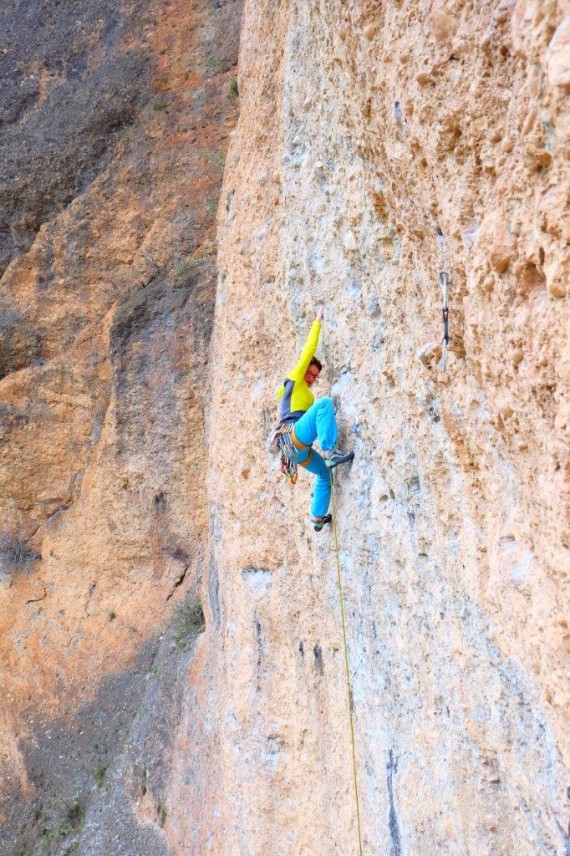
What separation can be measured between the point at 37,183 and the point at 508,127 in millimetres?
8437

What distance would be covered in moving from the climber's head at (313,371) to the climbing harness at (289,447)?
1.08 feet

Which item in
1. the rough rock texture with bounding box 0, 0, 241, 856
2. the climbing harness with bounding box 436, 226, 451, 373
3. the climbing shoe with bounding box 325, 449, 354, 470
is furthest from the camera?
the rough rock texture with bounding box 0, 0, 241, 856

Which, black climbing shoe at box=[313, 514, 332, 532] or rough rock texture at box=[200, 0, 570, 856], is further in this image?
black climbing shoe at box=[313, 514, 332, 532]

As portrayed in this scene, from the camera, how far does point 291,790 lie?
21.8ft

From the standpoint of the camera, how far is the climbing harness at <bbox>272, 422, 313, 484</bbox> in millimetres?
5477

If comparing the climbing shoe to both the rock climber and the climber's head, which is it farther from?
the climber's head

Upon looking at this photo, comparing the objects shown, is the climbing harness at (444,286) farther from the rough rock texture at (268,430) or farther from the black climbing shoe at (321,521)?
the black climbing shoe at (321,521)

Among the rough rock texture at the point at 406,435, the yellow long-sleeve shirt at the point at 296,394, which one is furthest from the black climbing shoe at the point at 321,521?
the yellow long-sleeve shirt at the point at 296,394

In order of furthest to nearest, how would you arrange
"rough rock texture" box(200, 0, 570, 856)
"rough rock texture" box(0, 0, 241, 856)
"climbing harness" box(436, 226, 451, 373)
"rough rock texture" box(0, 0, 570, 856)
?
1. "rough rock texture" box(0, 0, 241, 856)
2. "climbing harness" box(436, 226, 451, 373)
3. "rough rock texture" box(0, 0, 570, 856)
4. "rough rock texture" box(200, 0, 570, 856)

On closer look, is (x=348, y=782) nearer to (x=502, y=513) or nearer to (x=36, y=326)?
(x=502, y=513)

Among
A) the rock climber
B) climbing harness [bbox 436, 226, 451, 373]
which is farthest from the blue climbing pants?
climbing harness [bbox 436, 226, 451, 373]

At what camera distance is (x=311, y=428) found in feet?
17.8

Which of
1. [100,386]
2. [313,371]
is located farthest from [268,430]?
[100,386]

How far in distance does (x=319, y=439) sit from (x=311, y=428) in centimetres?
15
